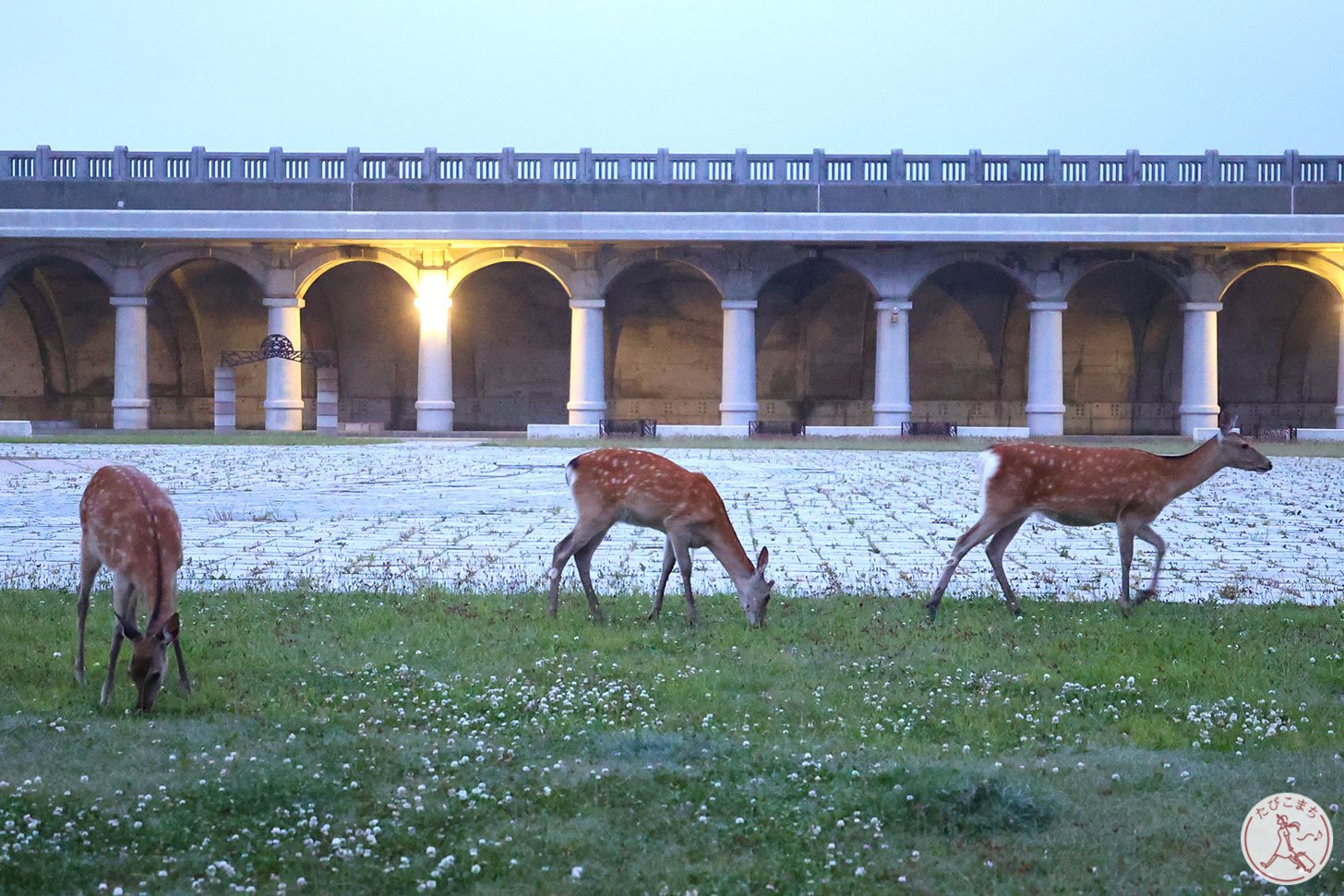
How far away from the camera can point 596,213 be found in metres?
37.1

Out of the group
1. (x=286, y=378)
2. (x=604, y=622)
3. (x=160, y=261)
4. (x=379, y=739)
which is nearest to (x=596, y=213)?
(x=286, y=378)

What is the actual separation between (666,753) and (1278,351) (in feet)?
140

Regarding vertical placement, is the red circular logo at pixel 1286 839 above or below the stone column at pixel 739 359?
below

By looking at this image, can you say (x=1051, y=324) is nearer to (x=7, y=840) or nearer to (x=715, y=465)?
(x=715, y=465)

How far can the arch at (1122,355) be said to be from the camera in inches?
1678

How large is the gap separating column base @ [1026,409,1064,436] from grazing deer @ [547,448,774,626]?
30698 mm

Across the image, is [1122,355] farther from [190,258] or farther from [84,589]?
[84,589]

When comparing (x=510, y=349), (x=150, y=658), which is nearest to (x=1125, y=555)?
(x=150, y=658)

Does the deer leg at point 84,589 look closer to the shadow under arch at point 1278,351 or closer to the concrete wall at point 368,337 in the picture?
the concrete wall at point 368,337

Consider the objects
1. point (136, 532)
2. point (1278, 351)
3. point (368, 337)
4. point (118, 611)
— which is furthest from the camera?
point (368, 337)

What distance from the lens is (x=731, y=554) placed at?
845 cm

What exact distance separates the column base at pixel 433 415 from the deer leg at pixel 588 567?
30452 mm

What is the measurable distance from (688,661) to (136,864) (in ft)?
11.5

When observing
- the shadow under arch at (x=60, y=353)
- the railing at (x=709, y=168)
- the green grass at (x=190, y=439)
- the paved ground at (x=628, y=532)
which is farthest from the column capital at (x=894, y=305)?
the shadow under arch at (x=60, y=353)
